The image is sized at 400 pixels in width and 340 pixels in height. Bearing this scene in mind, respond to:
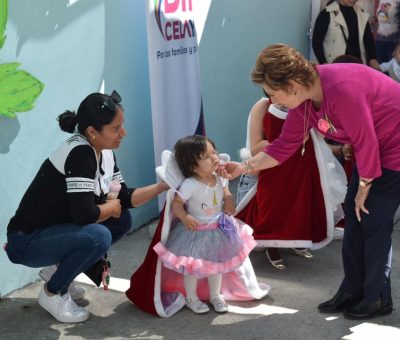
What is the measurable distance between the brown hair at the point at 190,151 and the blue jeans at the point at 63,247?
0.53m

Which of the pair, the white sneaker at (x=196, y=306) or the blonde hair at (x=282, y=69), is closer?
the blonde hair at (x=282, y=69)

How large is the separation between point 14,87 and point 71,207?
0.86 meters

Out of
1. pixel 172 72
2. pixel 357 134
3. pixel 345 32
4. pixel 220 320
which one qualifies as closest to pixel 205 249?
pixel 220 320

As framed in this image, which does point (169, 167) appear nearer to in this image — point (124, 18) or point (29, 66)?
point (29, 66)

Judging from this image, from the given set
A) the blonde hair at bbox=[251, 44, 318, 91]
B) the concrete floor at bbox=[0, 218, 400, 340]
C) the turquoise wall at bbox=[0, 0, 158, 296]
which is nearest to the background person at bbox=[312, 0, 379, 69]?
the turquoise wall at bbox=[0, 0, 158, 296]

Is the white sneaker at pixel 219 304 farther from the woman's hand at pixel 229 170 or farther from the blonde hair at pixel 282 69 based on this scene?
the blonde hair at pixel 282 69

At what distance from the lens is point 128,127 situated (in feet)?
16.8

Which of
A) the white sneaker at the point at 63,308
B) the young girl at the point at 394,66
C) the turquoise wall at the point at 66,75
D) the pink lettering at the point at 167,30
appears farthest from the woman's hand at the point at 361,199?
the young girl at the point at 394,66

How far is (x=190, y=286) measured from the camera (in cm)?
388

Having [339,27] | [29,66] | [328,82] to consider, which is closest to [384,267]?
[328,82]

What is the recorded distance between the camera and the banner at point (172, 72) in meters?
4.96

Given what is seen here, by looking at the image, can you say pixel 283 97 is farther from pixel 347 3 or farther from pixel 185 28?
pixel 347 3

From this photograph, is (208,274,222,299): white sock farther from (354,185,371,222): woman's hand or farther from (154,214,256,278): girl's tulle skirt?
(354,185,371,222): woman's hand

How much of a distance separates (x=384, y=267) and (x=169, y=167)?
124 centimetres
